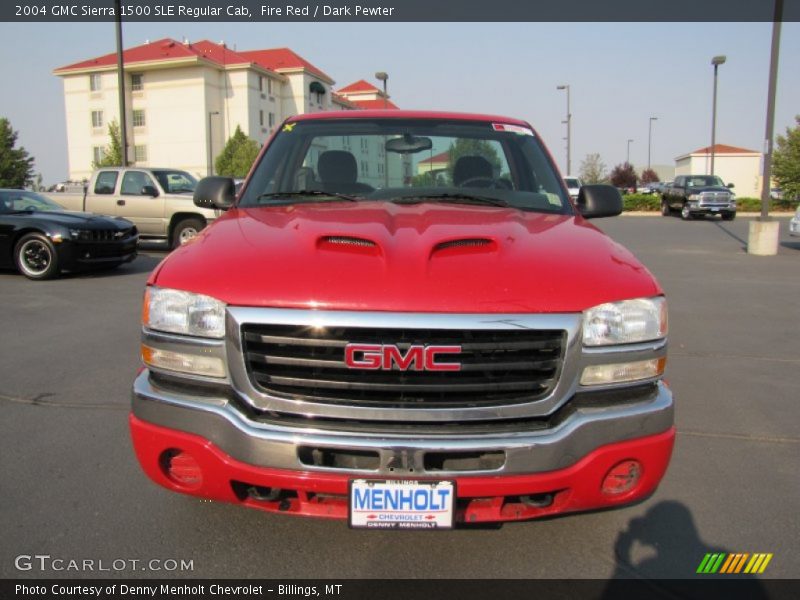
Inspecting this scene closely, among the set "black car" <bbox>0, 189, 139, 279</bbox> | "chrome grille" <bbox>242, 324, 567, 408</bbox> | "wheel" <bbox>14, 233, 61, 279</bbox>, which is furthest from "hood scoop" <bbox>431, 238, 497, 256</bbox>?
"wheel" <bbox>14, 233, 61, 279</bbox>

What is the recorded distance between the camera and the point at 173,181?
45.6ft

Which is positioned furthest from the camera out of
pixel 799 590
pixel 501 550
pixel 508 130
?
pixel 508 130

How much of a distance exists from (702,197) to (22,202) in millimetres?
Result: 24536

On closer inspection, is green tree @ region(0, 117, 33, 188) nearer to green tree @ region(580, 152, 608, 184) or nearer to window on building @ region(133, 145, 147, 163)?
window on building @ region(133, 145, 147, 163)

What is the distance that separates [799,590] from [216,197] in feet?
10.9

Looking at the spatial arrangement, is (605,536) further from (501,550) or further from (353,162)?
Result: (353,162)

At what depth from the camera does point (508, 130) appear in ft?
13.1

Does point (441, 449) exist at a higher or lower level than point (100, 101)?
lower

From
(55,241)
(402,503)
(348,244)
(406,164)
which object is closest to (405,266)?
(348,244)

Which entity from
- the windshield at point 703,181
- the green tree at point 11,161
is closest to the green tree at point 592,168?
the windshield at point 703,181

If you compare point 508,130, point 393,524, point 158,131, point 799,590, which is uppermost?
point 158,131

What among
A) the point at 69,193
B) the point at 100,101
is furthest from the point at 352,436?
the point at 100,101

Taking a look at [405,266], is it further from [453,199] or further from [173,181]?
[173,181]

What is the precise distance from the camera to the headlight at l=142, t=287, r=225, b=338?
225 cm
